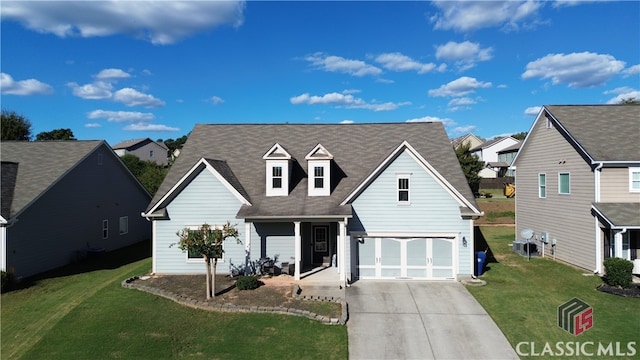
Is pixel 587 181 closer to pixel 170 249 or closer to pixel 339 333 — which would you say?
pixel 339 333

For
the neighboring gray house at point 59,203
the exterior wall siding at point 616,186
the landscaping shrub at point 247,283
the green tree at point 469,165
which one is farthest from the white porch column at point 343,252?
the green tree at point 469,165

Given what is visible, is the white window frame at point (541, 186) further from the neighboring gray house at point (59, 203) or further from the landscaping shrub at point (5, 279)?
the landscaping shrub at point (5, 279)

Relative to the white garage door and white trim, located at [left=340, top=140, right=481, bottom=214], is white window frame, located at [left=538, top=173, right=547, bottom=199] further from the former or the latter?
the white garage door

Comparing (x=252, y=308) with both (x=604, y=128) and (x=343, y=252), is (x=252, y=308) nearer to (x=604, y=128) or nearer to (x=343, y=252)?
(x=343, y=252)

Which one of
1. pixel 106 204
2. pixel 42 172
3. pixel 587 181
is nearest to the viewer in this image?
pixel 587 181

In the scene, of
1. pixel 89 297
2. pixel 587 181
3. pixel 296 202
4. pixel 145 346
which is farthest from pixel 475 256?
pixel 89 297
